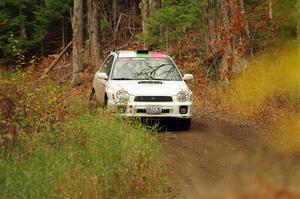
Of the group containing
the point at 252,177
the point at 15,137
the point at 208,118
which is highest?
the point at 15,137

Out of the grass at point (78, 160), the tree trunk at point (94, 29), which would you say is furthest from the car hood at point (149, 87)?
the tree trunk at point (94, 29)

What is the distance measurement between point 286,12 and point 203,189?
13428mm

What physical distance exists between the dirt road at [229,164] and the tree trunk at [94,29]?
1803 cm

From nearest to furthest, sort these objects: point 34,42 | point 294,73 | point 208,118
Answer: point 208,118, point 294,73, point 34,42

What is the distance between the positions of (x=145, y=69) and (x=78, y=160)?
6075mm

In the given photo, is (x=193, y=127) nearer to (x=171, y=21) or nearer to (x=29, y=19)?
(x=171, y=21)

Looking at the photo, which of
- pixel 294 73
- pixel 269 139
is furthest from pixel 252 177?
pixel 294 73

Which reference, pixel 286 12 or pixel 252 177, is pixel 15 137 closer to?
pixel 252 177

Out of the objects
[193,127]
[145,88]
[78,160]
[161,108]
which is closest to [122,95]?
[145,88]

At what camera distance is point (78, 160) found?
25.1 ft

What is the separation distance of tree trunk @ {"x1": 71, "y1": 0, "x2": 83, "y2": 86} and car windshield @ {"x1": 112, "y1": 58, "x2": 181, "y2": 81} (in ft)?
49.9

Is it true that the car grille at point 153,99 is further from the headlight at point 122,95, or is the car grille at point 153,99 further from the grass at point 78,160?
the grass at point 78,160

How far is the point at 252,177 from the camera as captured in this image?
883 cm

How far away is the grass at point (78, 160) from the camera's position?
22.2 ft
